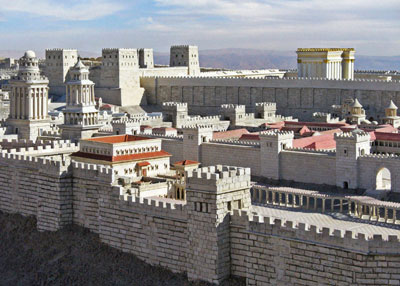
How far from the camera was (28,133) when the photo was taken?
201ft

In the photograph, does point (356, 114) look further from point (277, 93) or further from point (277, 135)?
point (277, 135)

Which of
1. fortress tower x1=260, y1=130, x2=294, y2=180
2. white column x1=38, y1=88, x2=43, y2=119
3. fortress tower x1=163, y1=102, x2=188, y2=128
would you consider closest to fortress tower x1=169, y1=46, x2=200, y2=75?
fortress tower x1=163, y1=102, x2=188, y2=128

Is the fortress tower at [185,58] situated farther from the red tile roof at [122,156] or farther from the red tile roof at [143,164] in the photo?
the red tile roof at [143,164]

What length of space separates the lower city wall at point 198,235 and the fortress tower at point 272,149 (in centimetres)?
1758

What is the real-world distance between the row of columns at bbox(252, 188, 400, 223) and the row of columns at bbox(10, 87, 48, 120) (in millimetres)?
20545

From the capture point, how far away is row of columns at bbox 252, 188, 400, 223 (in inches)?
1642

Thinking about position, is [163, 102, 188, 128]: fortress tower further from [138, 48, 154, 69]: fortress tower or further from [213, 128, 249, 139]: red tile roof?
[138, 48, 154, 69]: fortress tower

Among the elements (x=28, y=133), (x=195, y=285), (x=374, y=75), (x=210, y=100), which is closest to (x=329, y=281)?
(x=195, y=285)

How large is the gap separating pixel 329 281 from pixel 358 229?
38.9 feet

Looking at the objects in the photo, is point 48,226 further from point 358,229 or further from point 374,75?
point 374,75

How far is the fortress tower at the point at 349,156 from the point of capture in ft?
158

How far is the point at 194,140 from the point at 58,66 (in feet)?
144

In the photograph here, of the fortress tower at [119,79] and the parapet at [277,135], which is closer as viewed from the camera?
the parapet at [277,135]

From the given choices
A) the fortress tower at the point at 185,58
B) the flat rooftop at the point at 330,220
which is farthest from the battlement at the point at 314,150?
the fortress tower at the point at 185,58
